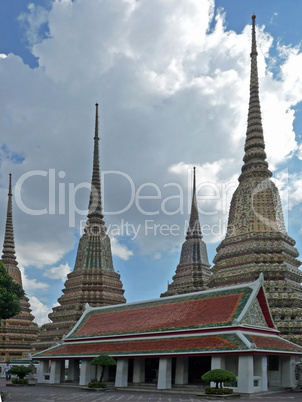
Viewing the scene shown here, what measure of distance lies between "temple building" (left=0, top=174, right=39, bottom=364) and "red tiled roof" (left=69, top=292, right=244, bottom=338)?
67.8 feet

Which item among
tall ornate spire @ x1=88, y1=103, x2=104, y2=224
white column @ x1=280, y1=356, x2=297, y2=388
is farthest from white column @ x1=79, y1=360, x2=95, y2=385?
tall ornate spire @ x1=88, y1=103, x2=104, y2=224

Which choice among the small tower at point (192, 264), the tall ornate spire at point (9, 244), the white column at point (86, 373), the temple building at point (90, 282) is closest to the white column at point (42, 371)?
the white column at point (86, 373)

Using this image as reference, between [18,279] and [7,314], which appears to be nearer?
[7,314]

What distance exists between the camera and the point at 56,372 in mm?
35500

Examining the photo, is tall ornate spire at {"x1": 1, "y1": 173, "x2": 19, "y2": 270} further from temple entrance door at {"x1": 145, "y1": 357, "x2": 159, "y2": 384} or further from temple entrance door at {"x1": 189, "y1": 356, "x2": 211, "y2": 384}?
temple entrance door at {"x1": 189, "y1": 356, "x2": 211, "y2": 384}

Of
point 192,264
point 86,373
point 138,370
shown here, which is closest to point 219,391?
point 138,370

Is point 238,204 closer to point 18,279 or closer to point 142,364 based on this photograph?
point 142,364

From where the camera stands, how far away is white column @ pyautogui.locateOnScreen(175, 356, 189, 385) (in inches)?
1105

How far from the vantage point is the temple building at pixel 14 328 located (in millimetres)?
55094

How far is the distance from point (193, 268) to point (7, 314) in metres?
33.2

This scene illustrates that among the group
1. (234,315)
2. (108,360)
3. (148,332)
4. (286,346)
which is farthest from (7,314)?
(286,346)

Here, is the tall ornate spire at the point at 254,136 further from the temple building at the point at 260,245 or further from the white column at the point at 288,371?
the white column at the point at 288,371

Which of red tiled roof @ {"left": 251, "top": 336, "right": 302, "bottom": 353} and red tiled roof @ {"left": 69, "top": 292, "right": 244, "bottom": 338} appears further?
red tiled roof @ {"left": 69, "top": 292, "right": 244, "bottom": 338}

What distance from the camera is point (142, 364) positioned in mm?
30812
